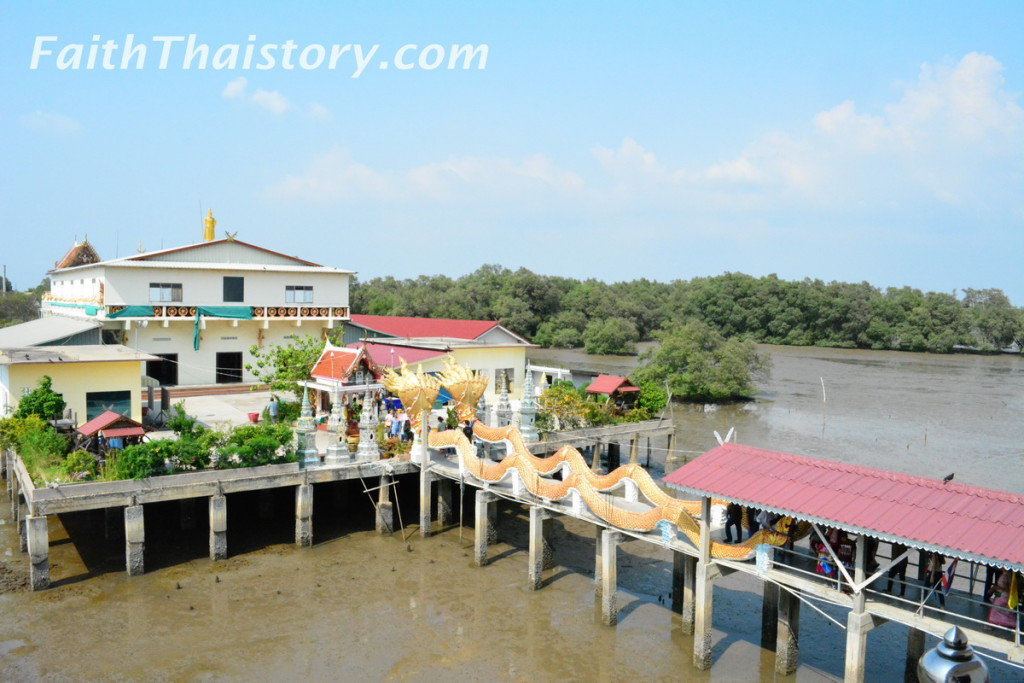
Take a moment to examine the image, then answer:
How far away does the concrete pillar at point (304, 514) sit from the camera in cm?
2197

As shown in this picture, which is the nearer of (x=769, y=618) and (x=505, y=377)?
(x=769, y=618)

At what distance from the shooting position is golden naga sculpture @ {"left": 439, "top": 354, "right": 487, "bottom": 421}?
24.8m

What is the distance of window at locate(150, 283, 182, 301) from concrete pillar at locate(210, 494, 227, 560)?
16841 millimetres

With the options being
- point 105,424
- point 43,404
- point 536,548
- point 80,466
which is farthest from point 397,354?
point 536,548

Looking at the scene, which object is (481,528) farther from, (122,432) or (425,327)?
(425,327)

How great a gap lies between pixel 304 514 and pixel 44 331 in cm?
1790

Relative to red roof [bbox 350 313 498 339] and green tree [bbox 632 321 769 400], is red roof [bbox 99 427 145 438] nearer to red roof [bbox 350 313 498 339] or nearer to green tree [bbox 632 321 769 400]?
red roof [bbox 350 313 498 339]

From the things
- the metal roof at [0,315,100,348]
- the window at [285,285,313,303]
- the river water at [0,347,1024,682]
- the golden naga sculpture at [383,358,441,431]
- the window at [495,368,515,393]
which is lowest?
the river water at [0,347,1024,682]

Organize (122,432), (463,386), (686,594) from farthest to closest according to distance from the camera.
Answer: (463,386)
(122,432)
(686,594)

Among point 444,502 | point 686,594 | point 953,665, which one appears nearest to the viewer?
point 953,665

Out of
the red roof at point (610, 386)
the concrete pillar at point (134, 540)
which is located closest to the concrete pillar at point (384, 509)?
the concrete pillar at point (134, 540)

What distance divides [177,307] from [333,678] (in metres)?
23.3

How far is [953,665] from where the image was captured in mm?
6199

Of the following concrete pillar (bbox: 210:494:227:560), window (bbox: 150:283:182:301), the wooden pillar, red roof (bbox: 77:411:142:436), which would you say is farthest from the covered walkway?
window (bbox: 150:283:182:301)
